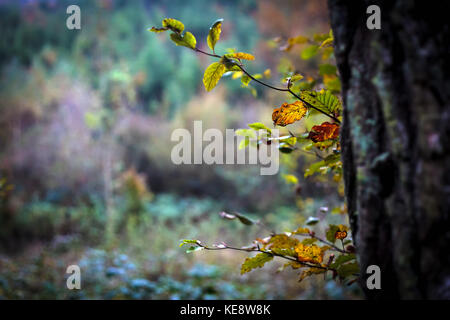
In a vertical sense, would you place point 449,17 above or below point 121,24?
below

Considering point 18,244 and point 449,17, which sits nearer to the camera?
point 449,17

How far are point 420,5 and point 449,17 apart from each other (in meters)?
0.06

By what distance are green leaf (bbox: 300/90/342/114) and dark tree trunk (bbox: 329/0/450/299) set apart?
133mm

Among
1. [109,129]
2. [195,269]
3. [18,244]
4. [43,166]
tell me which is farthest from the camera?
[43,166]

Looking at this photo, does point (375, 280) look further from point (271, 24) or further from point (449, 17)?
point (271, 24)

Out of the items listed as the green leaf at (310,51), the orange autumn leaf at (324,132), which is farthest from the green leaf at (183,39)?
the green leaf at (310,51)

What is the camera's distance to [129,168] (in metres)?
6.77

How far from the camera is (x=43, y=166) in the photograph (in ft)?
21.6

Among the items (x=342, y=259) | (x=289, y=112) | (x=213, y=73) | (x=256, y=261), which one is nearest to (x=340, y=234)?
(x=342, y=259)

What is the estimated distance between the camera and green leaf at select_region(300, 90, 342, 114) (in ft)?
2.70

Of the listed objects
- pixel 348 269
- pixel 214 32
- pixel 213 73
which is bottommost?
pixel 348 269

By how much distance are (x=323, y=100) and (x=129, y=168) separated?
6.48 meters

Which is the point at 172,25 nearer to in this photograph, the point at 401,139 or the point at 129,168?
the point at 401,139
